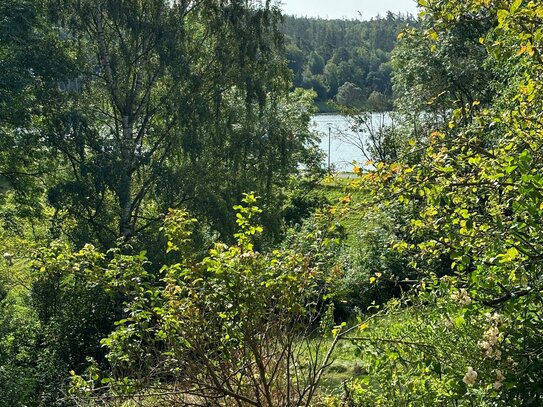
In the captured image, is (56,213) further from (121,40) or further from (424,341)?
(424,341)

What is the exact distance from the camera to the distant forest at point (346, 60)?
25.5 metres

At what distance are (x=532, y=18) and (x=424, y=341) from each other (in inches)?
74.1

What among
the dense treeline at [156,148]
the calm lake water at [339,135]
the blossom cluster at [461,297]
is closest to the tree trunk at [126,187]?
the dense treeline at [156,148]

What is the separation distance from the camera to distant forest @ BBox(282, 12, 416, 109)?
2550 centimetres

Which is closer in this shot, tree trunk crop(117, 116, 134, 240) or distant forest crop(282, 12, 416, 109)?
tree trunk crop(117, 116, 134, 240)

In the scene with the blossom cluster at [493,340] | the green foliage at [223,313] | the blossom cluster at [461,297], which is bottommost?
the green foliage at [223,313]

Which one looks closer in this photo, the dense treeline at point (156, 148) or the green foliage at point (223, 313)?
the green foliage at point (223, 313)

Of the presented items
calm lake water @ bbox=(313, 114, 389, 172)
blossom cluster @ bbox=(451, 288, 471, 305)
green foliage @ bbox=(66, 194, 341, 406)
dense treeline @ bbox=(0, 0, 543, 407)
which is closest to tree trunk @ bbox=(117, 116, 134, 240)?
dense treeline @ bbox=(0, 0, 543, 407)

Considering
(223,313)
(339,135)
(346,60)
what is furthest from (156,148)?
(346,60)

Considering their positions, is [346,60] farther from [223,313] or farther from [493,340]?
[493,340]

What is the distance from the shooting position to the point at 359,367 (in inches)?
380

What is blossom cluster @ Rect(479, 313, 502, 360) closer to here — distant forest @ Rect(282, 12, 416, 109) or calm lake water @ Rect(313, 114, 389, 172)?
distant forest @ Rect(282, 12, 416, 109)

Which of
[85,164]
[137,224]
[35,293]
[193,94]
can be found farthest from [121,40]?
[35,293]

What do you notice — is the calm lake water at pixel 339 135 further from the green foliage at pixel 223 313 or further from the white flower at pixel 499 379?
the white flower at pixel 499 379
